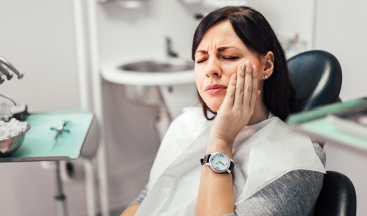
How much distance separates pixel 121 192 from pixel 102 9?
1098 millimetres

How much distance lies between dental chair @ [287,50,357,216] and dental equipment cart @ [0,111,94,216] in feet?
2.21

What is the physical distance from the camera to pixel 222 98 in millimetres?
1121

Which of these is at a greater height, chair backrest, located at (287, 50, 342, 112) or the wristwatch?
chair backrest, located at (287, 50, 342, 112)

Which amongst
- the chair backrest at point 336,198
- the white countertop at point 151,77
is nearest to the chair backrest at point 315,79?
the chair backrest at point 336,198

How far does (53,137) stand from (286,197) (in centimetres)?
74

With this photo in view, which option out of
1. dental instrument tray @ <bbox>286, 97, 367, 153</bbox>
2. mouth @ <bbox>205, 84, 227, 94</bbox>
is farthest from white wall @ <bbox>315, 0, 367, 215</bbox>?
dental instrument tray @ <bbox>286, 97, 367, 153</bbox>

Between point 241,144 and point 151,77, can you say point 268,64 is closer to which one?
point 241,144

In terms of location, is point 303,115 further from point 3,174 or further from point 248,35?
point 3,174

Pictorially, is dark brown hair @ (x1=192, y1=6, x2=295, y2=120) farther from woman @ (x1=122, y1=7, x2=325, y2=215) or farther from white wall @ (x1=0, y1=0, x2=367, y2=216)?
white wall @ (x1=0, y1=0, x2=367, y2=216)

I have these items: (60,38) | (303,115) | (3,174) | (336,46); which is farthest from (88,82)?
(303,115)

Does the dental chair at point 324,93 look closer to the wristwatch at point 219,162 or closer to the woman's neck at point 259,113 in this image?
the woman's neck at point 259,113

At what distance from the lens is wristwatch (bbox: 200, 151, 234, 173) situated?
1076mm

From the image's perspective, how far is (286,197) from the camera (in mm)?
1005

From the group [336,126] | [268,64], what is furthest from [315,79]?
[336,126]
